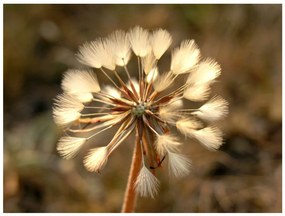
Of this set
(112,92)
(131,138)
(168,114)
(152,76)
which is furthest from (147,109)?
(131,138)

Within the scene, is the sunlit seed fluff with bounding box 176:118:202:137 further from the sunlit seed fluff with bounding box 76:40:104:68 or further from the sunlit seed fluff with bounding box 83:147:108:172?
the sunlit seed fluff with bounding box 76:40:104:68

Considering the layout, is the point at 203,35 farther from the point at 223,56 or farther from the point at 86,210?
the point at 86,210

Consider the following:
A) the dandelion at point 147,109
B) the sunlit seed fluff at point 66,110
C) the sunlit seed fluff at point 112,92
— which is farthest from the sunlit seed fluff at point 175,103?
the sunlit seed fluff at point 66,110

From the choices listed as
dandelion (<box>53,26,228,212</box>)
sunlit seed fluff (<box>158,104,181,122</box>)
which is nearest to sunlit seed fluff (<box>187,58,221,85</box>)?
dandelion (<box>53,26,228,212</box>)

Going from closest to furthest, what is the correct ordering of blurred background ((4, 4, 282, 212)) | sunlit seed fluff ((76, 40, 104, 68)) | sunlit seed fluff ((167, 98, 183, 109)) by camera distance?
sunlit seed fluff ((167, 98, 183, 109)) → sunlit seed fluff ((76, 40, 104, 68)) → blurred background ((4, 4, 282, 212))

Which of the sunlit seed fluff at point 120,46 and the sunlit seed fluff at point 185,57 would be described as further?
the sunlit seed fluff at point 120,46

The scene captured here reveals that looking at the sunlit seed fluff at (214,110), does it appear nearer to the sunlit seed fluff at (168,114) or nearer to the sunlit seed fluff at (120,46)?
the sunlit seed fluff at (168,114)

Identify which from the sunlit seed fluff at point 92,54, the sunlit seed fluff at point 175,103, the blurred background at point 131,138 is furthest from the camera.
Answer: the blurred background at point 131,138
